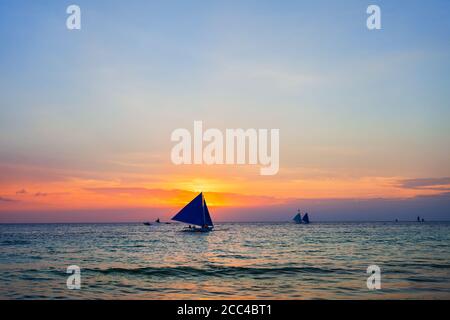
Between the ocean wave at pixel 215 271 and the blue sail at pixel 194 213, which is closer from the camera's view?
the ocean wave at pixel 215 271

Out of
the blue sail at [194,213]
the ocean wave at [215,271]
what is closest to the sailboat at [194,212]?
the blue sail at [194,213]

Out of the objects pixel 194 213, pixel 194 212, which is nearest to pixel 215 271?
pixel 194 212

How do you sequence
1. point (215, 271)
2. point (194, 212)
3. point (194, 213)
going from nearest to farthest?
point (215, 271)
point (194, 212)
point (194, 213)

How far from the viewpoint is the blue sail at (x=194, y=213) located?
7731 cm

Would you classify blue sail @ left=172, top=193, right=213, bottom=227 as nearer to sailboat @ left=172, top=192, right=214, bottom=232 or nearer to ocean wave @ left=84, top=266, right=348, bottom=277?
sailboat @ left=172, top=192, right=214, bottom=232

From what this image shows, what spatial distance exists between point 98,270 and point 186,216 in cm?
4938

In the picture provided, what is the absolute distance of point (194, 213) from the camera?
259 ft

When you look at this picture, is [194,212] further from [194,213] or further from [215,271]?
[215,271]

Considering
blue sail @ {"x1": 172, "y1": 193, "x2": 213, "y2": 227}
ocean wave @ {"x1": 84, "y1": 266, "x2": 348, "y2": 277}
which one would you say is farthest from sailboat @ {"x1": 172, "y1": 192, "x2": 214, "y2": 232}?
ocean wave @ {"x1": 84, "y1": 266, "x2": 348, "y2": 277}

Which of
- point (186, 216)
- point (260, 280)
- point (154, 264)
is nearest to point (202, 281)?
point (260, 280)

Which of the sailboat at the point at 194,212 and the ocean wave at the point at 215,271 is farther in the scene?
the sailboat at the point at 194,212

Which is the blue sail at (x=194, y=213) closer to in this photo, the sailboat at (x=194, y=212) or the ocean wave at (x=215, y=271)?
the sailboat at (x=194, y=212)
